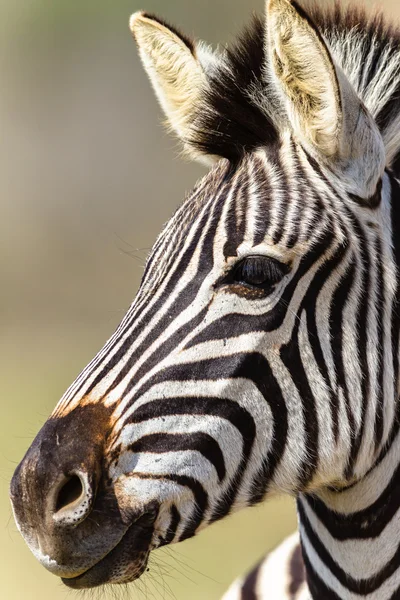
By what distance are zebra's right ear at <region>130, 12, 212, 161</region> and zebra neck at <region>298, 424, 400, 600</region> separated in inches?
60.3

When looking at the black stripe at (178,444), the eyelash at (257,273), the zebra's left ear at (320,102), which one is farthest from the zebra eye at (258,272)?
the black stripe at (178,444)

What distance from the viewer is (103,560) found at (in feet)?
9.07

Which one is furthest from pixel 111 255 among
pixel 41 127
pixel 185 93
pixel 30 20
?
pixel 185 93

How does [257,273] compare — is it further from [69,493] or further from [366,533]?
[366,533]

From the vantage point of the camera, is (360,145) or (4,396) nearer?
(360,145)

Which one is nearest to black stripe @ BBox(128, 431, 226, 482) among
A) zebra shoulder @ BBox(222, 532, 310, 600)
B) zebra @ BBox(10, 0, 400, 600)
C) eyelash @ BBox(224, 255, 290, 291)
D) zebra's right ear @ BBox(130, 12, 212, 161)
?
zebra @ BBox(10, 0, 400, 600)

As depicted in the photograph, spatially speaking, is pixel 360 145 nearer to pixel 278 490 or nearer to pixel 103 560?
pixel 278 490

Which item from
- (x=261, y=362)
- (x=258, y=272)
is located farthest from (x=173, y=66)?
(x=261, y=362)

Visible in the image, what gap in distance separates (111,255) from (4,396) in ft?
20.4

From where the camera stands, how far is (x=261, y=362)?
2842mm

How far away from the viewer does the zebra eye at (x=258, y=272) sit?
9.42 feet

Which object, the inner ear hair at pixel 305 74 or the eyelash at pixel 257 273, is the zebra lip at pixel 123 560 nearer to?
the eyelash at pixel 257 273

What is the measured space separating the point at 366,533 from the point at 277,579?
1473mm

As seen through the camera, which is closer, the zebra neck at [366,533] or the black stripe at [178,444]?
the black stripe at [178,444]
